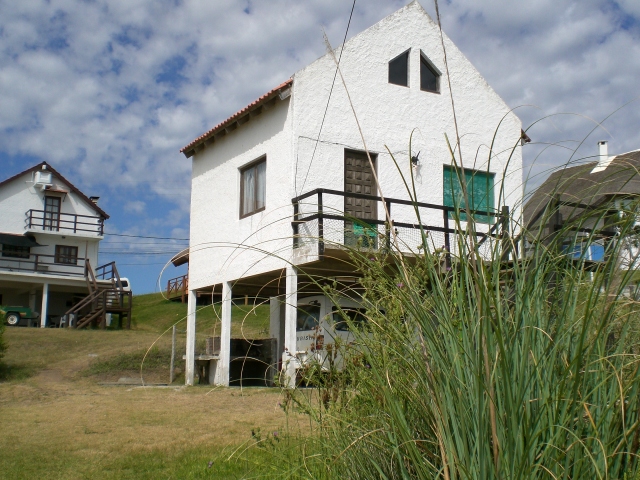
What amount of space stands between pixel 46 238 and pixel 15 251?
2.43 meters

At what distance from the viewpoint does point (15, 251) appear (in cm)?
4206

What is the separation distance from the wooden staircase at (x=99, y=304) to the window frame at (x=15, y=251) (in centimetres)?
391

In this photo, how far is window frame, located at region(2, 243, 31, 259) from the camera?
41.2 m

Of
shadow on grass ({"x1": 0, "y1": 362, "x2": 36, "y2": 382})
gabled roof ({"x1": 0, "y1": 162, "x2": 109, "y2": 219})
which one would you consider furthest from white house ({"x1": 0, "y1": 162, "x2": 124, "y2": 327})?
shadow on grass ({"x1": 0, "y1": 362, "x2": 36, "y2": 382})

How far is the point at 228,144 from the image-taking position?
1600 centimetres

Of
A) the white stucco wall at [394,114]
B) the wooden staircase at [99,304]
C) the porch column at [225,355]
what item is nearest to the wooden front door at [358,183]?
the white stucco wall at [394,114]

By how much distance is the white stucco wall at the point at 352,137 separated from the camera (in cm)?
1372

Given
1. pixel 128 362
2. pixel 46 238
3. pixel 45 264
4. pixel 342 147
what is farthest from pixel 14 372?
pixel 46 238

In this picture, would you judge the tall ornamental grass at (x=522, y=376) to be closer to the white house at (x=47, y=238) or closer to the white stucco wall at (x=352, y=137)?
the white stucco wall at (x=352, y=137)

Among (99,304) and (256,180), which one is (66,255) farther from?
(256,180)

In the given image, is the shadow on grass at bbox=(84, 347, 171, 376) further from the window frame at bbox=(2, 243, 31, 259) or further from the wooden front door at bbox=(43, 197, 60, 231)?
the wooden front door at bbox=(43, 197, 60, 231)

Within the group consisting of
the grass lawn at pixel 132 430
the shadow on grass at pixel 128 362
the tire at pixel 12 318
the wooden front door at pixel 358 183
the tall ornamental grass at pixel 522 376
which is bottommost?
the grass lawn at pixel 132 430

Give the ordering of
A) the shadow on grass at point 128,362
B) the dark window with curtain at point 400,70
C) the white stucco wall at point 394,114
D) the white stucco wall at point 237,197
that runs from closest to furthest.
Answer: the white stucco wall at point 237,197 → the white stucco wall at point 394,114 → the dark window with curtain at point 400,70 → the shadow on grass at point 128,362

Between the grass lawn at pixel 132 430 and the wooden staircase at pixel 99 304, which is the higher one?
the wooden staircase at pixel 99 304
